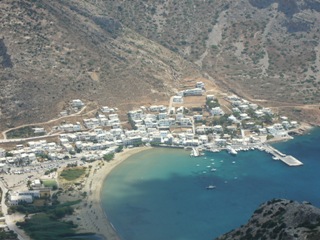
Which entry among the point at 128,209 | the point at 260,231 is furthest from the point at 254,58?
the point at 260,231

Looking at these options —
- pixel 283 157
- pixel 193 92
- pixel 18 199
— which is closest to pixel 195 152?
pixel 283 157

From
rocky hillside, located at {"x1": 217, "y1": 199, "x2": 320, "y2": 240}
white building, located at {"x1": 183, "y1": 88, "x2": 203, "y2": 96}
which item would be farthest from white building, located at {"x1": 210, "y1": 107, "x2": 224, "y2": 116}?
rocky hillside, located at {"x1": 217, "y1": 199, "x2": 320, "y2": 240}

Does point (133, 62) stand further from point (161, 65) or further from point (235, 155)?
point (235, 155)

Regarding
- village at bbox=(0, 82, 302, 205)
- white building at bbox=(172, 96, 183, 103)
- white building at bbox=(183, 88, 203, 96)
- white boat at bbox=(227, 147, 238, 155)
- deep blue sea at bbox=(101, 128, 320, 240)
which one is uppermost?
white building at bbox=(183, 88, 203, 96)

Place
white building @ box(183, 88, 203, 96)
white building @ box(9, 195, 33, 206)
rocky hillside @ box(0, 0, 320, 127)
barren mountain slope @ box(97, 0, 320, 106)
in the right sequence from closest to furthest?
white building @ box(9, 195, 33, 206) < rocky hillside @ box(0, 0, 320, 127) < white building @ box(183, 88, 203, 96) < barren mountain slope @ box(97, 0, 320, 106)

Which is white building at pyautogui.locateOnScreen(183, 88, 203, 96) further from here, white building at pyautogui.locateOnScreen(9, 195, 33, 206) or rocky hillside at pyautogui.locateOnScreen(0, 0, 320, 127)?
white building at pyautogui.locateOnScreen(9, 195, 33, 206)

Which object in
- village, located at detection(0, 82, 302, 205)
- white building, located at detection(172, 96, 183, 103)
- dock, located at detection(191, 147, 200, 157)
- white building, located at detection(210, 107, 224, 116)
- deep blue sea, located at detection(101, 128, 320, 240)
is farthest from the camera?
white building, located at detection(172, 96, 183, 103)

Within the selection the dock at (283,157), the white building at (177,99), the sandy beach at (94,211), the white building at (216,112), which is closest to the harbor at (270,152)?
the dock at (283,157)
